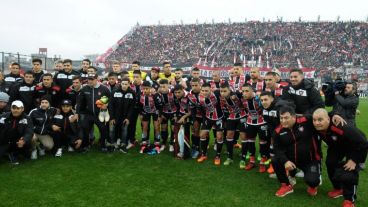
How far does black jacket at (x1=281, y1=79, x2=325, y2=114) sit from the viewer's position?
19.0 ft

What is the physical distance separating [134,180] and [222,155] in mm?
2504

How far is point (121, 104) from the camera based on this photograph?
754 cm

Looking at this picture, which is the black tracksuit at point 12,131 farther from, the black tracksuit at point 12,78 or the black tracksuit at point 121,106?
the black tracksuit at point 12,78

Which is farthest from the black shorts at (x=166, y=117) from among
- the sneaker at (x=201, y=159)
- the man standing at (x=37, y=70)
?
the man standing at (x=37, y=70)

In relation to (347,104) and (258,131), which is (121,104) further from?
(347,104)

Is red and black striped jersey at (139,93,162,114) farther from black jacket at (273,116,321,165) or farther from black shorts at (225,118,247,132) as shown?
black jacket at (273,116,321,165)

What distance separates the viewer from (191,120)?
23.6ft

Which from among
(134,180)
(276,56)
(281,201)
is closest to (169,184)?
(134,180)

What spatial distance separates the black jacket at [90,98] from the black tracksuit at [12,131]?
120cm

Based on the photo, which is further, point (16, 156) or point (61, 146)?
point (61, 146)

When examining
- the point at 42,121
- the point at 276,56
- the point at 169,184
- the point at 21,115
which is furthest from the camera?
the point at 276,56

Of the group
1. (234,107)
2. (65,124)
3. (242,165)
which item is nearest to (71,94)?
(65,124)

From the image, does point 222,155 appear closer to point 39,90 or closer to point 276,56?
point 39,90

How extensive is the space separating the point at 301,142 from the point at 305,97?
1253 mm
